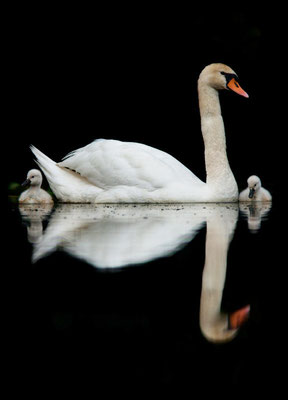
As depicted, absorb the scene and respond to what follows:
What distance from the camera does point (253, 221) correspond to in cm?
718

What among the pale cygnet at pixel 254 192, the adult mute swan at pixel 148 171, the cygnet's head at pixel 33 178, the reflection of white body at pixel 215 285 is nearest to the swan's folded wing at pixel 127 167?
the adult mute swan at pixel 148 171

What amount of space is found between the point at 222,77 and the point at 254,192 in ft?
4.87

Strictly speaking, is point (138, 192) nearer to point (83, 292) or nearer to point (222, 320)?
point (83, 292)

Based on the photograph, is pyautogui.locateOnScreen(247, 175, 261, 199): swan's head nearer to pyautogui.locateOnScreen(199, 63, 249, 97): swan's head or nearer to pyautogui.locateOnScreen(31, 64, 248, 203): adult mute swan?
pyautogui.locateOnScreen(31, 64, 248, 203): adult mute swan

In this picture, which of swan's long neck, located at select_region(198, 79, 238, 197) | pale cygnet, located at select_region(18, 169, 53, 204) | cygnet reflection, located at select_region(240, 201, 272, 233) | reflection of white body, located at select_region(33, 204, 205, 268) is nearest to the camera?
reflection of white body, located at select_region(33, 204, 205, 268)

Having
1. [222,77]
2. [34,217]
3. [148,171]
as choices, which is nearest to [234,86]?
[222,77]

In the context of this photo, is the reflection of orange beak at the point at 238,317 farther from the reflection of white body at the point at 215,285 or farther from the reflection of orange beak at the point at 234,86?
the reflection of orange beak at the point at 234,86

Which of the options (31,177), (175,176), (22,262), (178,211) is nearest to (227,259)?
(22,262)

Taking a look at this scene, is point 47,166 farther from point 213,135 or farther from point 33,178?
point 213,135

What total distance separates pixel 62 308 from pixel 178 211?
4761 mm

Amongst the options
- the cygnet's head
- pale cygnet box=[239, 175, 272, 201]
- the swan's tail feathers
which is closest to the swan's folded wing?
the swan's tail feathers

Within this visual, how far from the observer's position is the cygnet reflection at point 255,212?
6758 millimetres

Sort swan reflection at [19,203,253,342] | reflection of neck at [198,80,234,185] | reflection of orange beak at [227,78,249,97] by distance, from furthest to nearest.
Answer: reflection of orange beak at [227,78,249,97] → reflection of neck at [198,80,234,185] → swan reflection at [19,203,253,342]

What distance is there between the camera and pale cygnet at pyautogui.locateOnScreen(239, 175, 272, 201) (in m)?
9.52
